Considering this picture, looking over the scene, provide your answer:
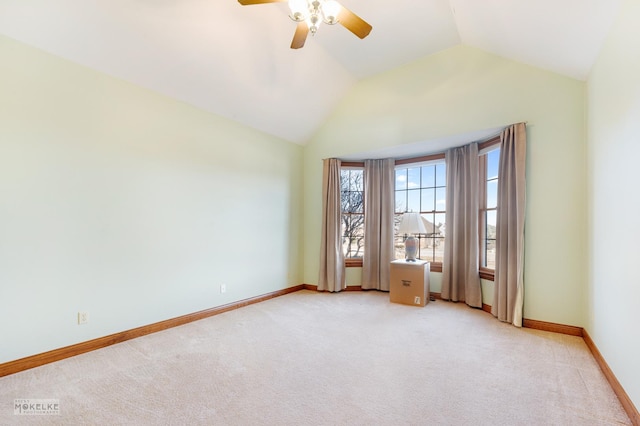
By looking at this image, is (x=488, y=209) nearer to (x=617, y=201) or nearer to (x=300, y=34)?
(x=617, y=201)

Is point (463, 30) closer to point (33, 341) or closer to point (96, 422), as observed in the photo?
point (96, 422)

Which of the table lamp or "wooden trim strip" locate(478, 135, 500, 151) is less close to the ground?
"wooden trim strip" locate(478, 135, 500, 151)

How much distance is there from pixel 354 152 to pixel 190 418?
3.96m

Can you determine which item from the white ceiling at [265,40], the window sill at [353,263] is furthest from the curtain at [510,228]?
the window sill at [353,263]

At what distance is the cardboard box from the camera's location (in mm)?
4082

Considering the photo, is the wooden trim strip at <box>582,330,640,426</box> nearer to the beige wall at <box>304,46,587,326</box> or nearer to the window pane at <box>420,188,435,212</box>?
the beige wall at <box>304,46,587,326</box>

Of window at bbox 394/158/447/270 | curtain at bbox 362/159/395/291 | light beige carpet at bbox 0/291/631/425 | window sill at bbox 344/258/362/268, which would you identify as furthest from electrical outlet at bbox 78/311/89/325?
window at bbox 394/158/447/270

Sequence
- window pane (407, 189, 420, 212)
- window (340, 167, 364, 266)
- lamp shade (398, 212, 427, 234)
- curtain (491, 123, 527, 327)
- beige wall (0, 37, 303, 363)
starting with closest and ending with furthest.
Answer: beige wall (0, 37, 303, 363) < curtain (491, 123, 527, 327) < lamp shade (398, 212, 427, 234) < window pane (407, 189, 420, 212) < window (340, 167, 364, 266)

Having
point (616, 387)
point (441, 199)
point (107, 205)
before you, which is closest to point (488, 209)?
point (441, 199)

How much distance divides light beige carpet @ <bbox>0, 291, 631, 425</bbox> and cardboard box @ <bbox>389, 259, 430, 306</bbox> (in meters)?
0.75

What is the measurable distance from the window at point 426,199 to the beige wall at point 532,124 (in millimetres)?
892

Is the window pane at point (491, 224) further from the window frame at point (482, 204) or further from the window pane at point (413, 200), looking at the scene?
the window pane at point (413, 200)

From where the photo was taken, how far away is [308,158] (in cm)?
527

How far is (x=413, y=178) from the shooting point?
16.4ft
